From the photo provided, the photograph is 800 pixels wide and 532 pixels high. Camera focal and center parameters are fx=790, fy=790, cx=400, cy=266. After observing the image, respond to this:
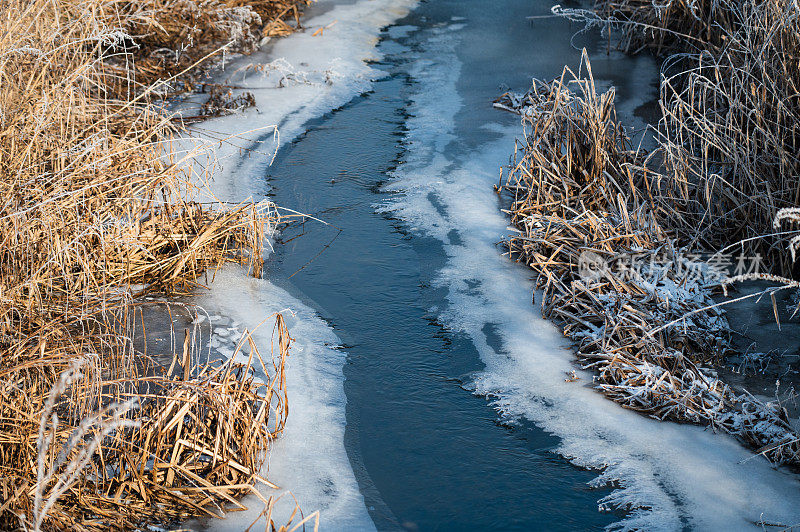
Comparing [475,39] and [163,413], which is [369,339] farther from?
[475,39]

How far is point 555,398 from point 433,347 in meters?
0.62

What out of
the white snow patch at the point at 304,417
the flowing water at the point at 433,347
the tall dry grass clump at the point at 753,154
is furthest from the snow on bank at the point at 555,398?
the tall dry grass clump at the point at 753,154

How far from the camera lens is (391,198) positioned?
4957mm

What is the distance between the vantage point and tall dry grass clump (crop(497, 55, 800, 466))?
10.3ft

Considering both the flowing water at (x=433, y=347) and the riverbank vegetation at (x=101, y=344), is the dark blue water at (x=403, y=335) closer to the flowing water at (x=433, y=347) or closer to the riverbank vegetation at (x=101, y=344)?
the flowing water at (x=433, y=347)

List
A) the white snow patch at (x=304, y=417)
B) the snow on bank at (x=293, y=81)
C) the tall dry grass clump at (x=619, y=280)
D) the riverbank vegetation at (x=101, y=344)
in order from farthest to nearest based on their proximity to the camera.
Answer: the snow on bank at (x=293, y=81) < the tall dry grass clump at (x=619, y=280) < the white snow patch at (x=304, y=417) < the riverbank vegetation at (x=101, y=344)

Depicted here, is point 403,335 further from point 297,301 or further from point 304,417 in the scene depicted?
point 304,417

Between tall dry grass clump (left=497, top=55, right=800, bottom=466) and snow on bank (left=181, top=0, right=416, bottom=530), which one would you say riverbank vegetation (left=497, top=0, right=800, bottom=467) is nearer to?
tall dry grass clump (left=497, top=55, right=800, bottom=466)

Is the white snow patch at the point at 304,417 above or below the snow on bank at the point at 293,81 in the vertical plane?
below

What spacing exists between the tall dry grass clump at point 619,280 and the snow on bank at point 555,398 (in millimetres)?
97

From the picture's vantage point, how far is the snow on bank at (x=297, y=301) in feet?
9.23

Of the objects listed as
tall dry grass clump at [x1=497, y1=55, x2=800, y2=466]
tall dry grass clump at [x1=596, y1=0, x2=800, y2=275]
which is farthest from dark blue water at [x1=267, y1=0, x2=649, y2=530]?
tall dry grass clump at [x1=596, y1=0, x2=800, y2=275]

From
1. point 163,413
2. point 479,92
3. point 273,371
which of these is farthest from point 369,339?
point 479,92

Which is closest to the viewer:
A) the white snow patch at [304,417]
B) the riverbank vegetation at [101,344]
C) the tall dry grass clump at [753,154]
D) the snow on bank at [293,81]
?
the riverbank vegetation at [101,344]
